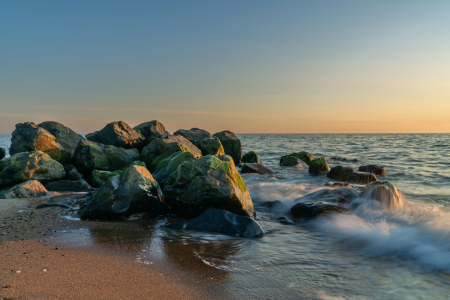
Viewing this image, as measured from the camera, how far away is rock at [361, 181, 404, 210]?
6914 mm

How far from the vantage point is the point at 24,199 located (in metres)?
6.61

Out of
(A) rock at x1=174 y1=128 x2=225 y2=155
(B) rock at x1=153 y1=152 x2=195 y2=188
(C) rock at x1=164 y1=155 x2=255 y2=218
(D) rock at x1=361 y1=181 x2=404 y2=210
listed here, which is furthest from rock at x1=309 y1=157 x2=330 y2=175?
(C) rock at x1=164 y1=155 x2=255 y2=218

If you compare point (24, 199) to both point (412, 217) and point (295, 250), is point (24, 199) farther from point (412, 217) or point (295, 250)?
point (412, 217)

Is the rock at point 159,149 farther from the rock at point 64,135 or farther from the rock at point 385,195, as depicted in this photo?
the rock at point 385,195

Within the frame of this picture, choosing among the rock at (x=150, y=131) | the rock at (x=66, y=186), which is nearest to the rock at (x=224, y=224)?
the rock at (x=66, y=186)

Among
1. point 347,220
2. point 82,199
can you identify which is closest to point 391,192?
point 347,220

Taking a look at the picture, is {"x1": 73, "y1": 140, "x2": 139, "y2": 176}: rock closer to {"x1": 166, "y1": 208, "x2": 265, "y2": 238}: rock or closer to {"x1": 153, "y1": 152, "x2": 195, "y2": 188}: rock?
{"x1": 153, "y1": 152, "x2": 195, "y2": 188}: rock

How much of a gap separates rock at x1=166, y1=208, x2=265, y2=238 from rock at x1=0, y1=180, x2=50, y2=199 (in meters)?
4.02

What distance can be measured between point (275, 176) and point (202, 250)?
938cm

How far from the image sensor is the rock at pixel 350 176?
37.9 feet

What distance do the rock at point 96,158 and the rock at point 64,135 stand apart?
1.68m

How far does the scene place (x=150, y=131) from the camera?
13719mm

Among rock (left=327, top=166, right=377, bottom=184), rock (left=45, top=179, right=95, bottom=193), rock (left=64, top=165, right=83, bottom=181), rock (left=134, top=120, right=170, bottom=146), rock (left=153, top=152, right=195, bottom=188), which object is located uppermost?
rock (left=134, top=120, right=170, bottom=146)

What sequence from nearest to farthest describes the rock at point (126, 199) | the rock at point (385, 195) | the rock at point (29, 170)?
the rock at point (126, 199) → the rock at point (385, 195) → the rock at point (29, 170)
